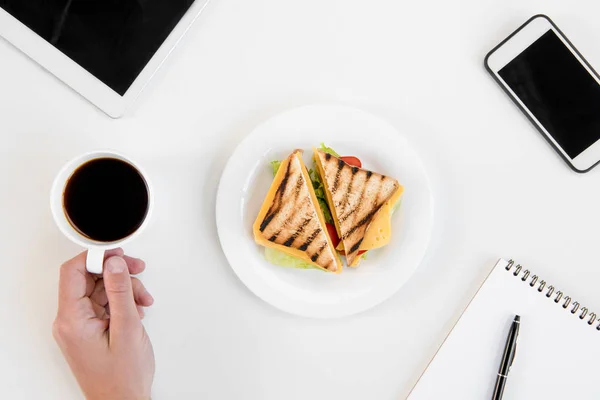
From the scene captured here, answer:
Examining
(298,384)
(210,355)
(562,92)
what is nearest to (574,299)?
(562,92)

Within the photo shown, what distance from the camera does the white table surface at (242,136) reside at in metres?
1.03

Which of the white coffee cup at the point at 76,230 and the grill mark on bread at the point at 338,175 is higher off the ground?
the grill mark on bread at the point at 338,175

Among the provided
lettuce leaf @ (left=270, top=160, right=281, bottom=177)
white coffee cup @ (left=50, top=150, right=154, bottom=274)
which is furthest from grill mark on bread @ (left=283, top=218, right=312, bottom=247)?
white coffee cup @ (left=50, top=150, right=154, bottom=274)

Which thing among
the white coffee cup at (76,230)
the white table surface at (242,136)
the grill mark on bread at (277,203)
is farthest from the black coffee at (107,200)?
the grill mark on bread at (277,203)

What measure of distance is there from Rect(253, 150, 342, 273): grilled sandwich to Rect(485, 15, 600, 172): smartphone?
17.5 inches

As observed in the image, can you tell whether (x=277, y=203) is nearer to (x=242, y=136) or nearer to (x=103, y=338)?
(x=242, y=136)

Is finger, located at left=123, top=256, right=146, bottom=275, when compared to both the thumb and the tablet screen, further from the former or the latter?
the tablet screen

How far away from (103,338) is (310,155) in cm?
51

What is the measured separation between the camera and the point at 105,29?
99cm

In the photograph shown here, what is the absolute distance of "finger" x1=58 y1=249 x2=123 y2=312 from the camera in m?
0.93

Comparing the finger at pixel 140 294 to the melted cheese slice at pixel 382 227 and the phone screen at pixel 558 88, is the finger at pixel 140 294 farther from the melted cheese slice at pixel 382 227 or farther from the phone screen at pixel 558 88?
the phone screen at pixel 558 88

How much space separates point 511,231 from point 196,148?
660 millimetres

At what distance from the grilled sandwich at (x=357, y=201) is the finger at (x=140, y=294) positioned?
389 millimetres

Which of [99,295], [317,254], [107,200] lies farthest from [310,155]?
[99,295]
